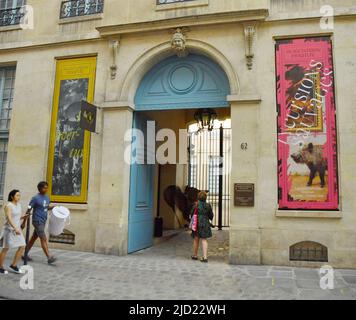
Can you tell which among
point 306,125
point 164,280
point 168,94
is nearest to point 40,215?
point 164,280

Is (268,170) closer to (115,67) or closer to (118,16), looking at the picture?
(115,67)

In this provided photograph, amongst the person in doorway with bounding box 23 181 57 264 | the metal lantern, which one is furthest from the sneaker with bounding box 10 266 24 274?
the metal lantern

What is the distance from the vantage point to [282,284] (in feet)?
18.3

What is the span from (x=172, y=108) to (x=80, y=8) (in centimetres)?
392

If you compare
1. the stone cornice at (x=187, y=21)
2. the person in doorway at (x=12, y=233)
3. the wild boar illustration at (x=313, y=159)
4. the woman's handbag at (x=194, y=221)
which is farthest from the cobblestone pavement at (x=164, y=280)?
the stone cornice at (x=187, y=21)

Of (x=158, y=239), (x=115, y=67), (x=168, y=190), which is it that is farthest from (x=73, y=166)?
(x=168, y=190)

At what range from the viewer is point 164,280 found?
579 cm

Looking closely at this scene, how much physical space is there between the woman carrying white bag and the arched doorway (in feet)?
5.10

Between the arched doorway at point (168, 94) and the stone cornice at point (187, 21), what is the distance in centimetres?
82

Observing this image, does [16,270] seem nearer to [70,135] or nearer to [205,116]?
[70,135]

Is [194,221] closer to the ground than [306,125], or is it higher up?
closer to the ground

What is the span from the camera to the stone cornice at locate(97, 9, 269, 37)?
750 centimetres

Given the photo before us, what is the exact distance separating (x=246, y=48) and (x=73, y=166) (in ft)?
16.8

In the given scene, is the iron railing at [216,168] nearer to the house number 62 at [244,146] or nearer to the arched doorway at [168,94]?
the arched doorway at [168,94]
